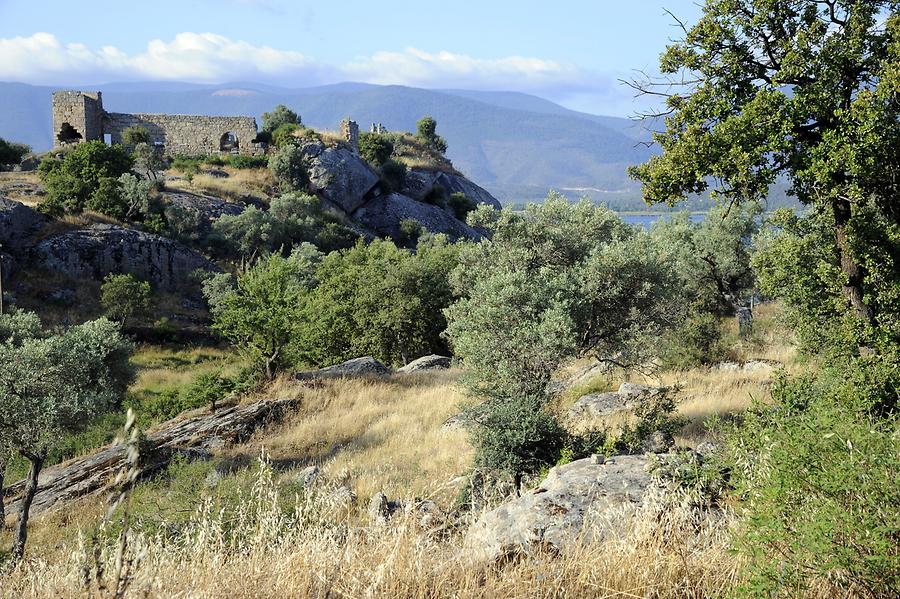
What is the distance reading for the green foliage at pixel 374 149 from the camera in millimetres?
74438

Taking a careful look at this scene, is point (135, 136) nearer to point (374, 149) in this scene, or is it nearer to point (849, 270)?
point (374, 149)

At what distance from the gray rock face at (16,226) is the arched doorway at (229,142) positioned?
3074 centimetres

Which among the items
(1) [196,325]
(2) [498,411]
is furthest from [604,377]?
(1) [196,325]

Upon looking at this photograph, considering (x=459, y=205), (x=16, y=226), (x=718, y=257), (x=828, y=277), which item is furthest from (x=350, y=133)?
(x=828, y=277)

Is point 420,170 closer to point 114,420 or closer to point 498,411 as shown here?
point 114,420

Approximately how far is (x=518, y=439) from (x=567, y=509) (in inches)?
149

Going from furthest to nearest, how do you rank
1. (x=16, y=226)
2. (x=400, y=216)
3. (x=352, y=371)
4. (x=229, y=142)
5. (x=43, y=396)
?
(x=229, y=142) < (x=400, y=216) < (x=16, y=226) < (x=352, y=371) < (x=43, y=396)

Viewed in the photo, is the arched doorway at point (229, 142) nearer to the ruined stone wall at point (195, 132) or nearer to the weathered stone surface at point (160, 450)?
the ruined stone wall at point (195, 132)

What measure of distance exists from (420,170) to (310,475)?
233ft

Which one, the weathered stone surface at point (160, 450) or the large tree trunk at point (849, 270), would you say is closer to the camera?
the large tree trunk at point (849, 270)

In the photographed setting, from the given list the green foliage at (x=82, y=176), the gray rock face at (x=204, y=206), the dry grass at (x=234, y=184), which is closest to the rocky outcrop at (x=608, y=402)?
the green foliage at (x=82, y=176)

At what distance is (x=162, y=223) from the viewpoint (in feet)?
158

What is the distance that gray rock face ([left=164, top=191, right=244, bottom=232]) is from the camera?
2082 inches

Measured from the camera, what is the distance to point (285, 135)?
231ft
